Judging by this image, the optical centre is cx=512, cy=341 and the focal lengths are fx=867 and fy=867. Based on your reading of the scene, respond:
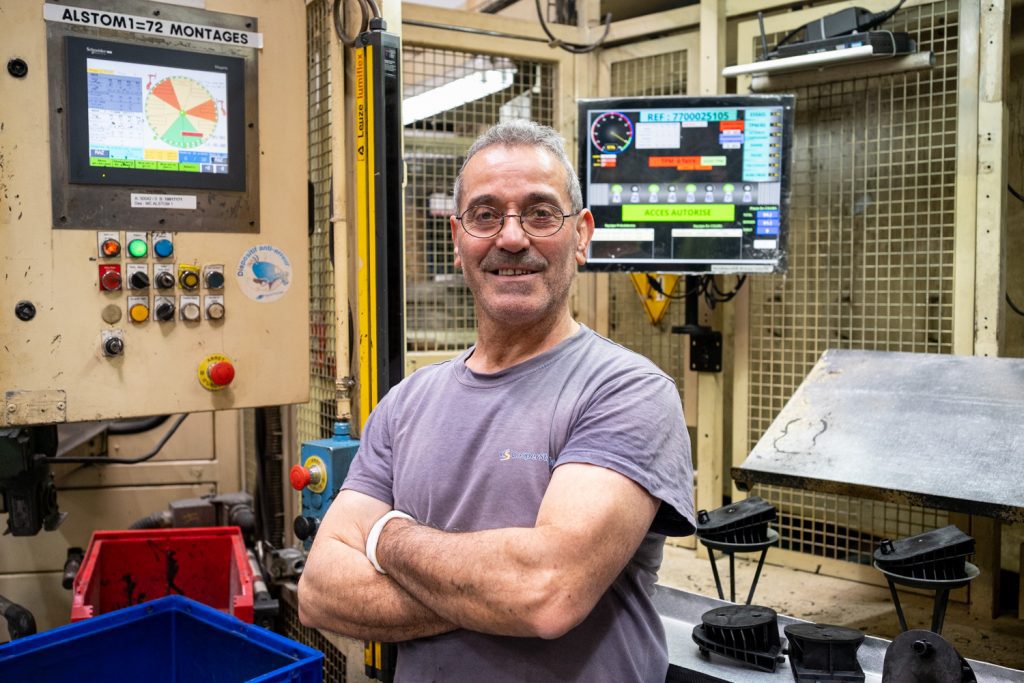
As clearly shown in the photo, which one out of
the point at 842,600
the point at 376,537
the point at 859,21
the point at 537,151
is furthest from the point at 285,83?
the point at 842,600

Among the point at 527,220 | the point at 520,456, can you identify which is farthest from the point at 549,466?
the point at 527,220

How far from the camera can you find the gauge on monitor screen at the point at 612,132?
2941mm

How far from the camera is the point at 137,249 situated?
2.06 metres

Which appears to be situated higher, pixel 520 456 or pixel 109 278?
pixel 109 278

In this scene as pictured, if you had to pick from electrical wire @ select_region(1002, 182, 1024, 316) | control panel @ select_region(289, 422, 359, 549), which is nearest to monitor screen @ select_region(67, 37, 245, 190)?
control panel @ select_region(289, 422, 359, 549)

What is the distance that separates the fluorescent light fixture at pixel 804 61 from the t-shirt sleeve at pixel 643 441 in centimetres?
183

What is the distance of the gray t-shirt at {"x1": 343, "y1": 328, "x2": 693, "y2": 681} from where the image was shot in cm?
123

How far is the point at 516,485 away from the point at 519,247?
15.0 inches

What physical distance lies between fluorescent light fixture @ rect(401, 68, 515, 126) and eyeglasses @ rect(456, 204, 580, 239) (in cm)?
158

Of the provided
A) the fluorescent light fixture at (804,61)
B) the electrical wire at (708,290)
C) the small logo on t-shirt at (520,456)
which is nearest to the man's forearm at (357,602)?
the small logo on t-shirt at (520,456)

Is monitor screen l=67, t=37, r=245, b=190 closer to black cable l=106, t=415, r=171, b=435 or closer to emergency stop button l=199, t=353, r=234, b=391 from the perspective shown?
emergency stop button l=199, t=353, r=234, b=391

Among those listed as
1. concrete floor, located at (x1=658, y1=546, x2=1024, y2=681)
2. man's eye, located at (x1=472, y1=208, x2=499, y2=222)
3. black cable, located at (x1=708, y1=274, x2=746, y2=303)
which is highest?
man's eye, located at (x1=472, y1=208, x2=499, y2=222)

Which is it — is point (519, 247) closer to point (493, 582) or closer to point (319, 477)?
point (493, 582)

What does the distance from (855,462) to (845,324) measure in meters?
1.24
